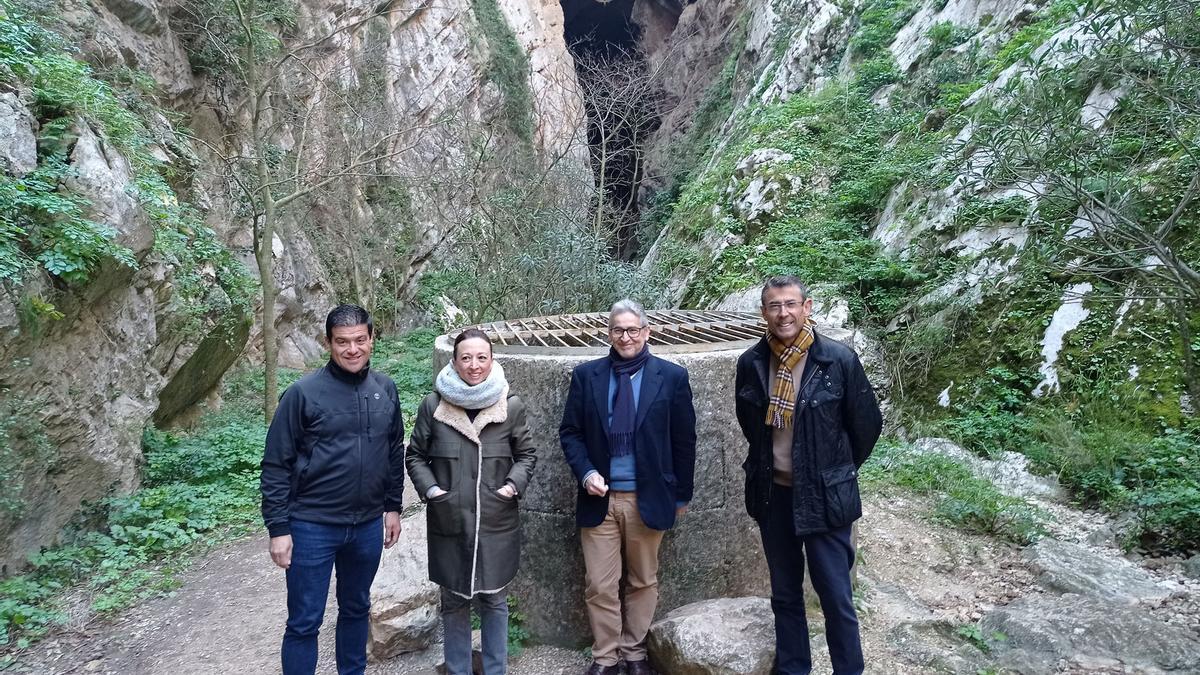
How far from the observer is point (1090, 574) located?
153 inches

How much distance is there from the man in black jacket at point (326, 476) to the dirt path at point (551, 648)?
0.93 meters

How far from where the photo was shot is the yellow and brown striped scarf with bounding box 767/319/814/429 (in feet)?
8.64

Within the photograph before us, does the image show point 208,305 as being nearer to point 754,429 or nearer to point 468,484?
point 468,484

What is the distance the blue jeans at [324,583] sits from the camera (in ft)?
8.80

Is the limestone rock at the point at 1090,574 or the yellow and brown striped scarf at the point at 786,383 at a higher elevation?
the yellow and brown striped scarf at the point at 786,383

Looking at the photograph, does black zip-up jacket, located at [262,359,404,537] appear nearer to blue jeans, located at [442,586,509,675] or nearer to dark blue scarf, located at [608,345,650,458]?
blue jeans, located at [442,586,509,675]

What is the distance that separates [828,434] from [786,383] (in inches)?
10.3

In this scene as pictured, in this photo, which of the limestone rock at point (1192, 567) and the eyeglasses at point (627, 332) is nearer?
the eyeglasses at point (627, 332)

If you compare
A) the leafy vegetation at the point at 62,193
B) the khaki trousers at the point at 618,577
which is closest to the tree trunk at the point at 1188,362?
the khaki trousers at the point at 618,577

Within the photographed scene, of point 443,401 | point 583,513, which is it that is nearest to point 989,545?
point 583,513

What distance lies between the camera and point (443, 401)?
2.87 m

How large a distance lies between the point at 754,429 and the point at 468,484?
4.18 feet

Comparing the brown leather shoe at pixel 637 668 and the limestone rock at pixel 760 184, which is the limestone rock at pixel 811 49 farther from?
the brown leather shoe at pixel 637 668

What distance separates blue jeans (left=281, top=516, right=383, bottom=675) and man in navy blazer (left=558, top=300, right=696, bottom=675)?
971 mm
